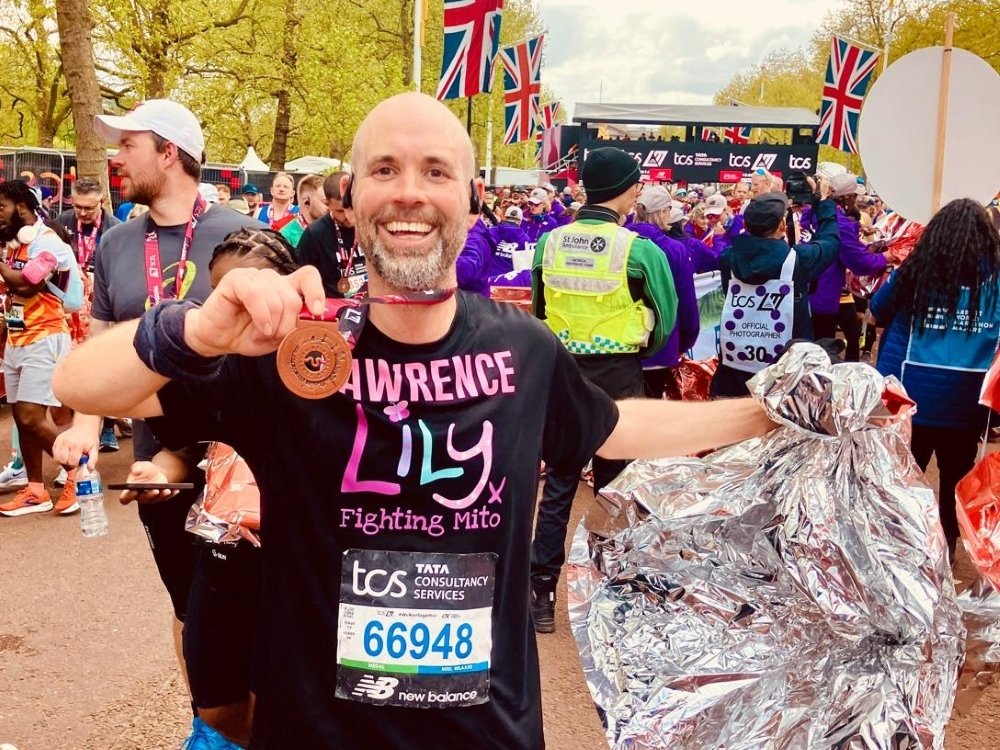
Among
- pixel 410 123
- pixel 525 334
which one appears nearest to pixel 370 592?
pixel 525 334

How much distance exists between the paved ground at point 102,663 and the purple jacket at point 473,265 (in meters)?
2.59

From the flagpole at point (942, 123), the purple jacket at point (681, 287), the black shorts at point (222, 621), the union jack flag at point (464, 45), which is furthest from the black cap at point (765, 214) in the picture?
the union jack flag at point (464, 45)

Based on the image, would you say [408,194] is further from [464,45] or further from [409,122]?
[464,45]

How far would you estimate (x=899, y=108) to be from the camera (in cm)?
376

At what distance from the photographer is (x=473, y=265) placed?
623 cm

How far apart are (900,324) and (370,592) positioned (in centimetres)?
369

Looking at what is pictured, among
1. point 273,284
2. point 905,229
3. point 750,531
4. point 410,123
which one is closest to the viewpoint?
point 273,284

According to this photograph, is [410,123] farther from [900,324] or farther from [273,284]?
[900,324]

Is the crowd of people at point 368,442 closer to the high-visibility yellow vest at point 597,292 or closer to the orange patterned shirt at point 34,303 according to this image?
the high-visibility yellow vest at point 597,292

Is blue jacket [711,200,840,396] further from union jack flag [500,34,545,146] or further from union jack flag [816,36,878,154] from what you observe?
union jack flag [500,34,545,146]

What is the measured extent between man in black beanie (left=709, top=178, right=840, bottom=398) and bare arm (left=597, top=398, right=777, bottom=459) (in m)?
3.56

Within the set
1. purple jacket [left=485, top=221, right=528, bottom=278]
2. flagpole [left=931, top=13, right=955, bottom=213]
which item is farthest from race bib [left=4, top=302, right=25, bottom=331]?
flagpole [left=931, top=13, right=955, bottom=213]

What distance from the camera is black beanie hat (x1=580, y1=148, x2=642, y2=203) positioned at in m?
4.46

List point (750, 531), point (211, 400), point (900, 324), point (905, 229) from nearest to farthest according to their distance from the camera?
1. point (211, 400)
2. point (750, 531)
3. point (900, 324)
4. point (905, 229)
